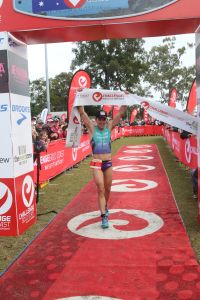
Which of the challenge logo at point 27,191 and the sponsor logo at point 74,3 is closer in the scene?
the sponsor logo at point 74,3

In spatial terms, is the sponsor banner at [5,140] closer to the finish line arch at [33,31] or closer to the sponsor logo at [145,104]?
the finish line arch at [33,31]

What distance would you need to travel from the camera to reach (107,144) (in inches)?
256

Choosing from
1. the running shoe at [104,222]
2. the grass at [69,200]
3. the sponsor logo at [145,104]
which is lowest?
the grass at [69,200]

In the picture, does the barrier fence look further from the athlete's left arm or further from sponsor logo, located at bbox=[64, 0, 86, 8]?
sponsor logo, located at bbox=[64, 0, 86, 8]

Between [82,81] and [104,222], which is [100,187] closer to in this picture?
[104,222]

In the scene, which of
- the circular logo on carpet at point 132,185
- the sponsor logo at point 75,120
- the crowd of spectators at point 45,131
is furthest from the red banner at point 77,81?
the sponsor logo at point 75,120

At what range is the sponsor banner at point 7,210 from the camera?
6.33 metres

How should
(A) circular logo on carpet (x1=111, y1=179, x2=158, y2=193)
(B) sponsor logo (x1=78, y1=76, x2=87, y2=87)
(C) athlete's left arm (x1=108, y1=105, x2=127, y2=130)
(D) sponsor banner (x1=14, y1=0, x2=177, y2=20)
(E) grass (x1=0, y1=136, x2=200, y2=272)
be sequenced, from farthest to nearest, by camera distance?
(B) sponsor logo (x1=78, y1=76, x2=87, y2=87)
(A) circular logo on carpet (x1=111, y1=179, x2=158, y2=193)
(C) athlete's left arm (x1=108, y1=105, x2=127, y2=130)
(D) sponsor banner (x1=14, y1=0, x2=177, y2=20)
(E) grass (x1=0, y1=136, x2=200, y2=272)

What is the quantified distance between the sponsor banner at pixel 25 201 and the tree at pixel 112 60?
4728cm

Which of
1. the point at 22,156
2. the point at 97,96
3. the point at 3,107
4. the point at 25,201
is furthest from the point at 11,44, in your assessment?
the point at 25,201

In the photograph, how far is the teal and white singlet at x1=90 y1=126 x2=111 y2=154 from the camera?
21.2 ft

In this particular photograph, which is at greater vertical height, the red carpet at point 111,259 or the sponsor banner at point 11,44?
the sponsor banner at point 11,44

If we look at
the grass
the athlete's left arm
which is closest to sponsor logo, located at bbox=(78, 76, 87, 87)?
the grass

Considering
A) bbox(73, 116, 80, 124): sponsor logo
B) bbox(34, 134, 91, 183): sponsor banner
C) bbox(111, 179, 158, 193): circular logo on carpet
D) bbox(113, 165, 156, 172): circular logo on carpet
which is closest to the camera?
bbox(73, 116, 80, 124): sponsor logo
